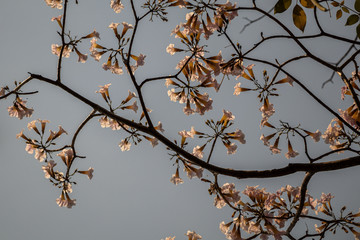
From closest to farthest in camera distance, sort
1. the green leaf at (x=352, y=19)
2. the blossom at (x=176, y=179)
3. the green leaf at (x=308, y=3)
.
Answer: the green leaf at (x=308, y=3), the green leaf at (x=352, y=19), the blossom at (x=176, y=179)

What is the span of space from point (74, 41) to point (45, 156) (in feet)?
5.16

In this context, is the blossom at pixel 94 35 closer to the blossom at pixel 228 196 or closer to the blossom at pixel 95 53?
the blossom at pixel 95 53

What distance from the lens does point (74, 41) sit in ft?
15.1

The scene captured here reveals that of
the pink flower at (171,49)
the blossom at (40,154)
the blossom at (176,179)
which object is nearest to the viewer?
the blossom at (40,154)

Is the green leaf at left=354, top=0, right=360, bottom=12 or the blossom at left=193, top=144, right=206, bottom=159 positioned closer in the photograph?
the green leaf at left=354, top=0, right=360, bottom=12

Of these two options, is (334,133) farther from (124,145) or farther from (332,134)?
(124,145)

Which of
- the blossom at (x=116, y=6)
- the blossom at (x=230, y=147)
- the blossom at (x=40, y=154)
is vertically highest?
the blossom at (x=116, y=6)

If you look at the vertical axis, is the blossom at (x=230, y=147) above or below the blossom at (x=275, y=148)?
below

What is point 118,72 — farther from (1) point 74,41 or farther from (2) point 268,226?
(2) point 268,226

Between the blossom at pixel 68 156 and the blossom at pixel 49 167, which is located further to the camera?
the blossom at pixel 49 167

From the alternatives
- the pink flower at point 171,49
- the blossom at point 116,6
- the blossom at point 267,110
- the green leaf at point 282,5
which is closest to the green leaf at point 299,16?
the green leaf at point 282,5

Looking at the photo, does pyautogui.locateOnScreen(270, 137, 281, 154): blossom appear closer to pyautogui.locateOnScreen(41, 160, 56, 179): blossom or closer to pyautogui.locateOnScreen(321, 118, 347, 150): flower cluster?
pyautogui.locateOnScreen(321, 118, 347, 150): flower cluster

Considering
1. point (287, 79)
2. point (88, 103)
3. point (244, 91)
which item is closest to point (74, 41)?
point (88, 103)

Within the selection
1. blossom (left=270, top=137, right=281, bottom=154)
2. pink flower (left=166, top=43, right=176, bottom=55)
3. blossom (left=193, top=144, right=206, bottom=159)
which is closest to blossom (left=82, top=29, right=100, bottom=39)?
pink flower (left=166, top=43, right=176, bottom=55)
